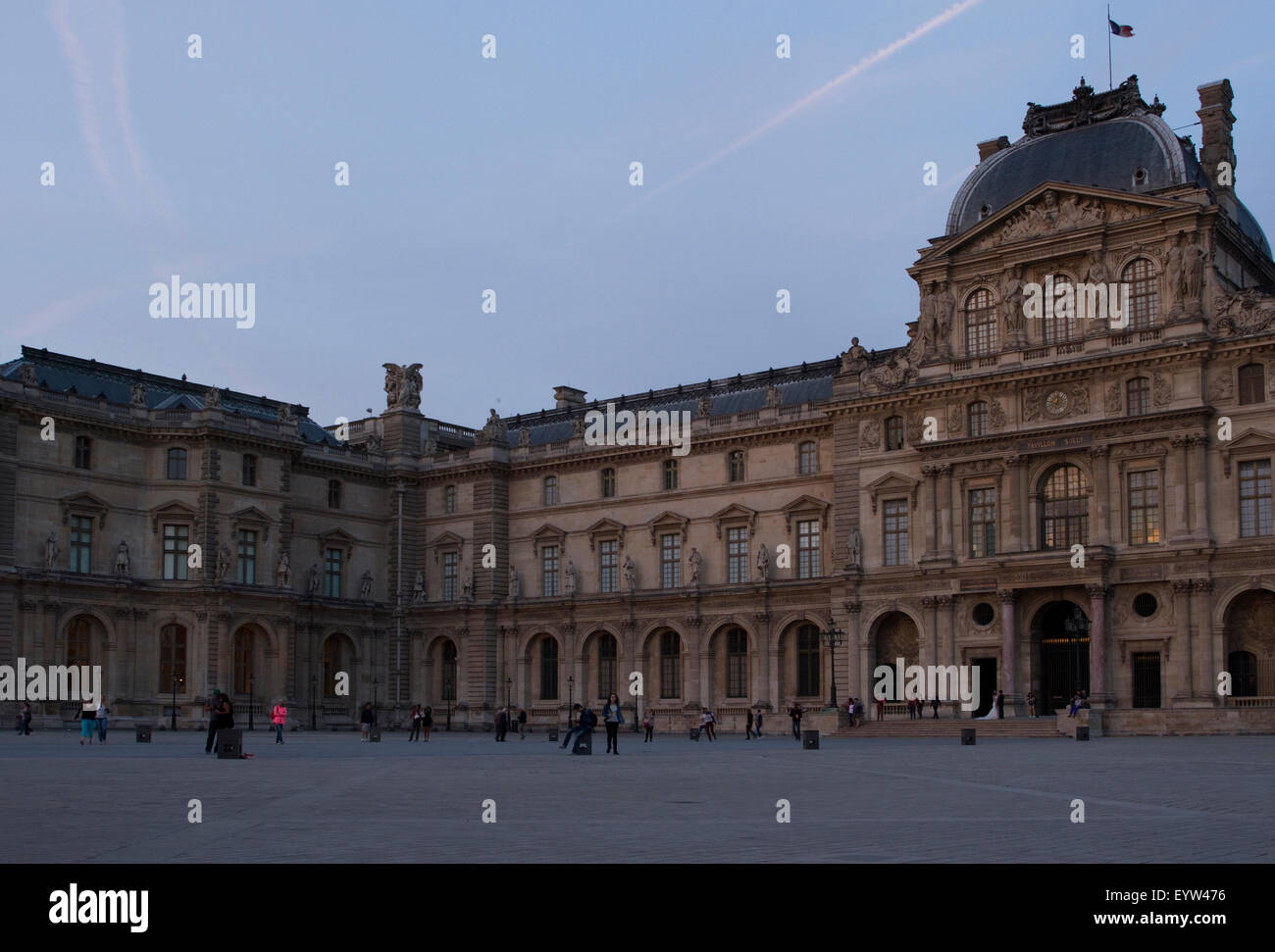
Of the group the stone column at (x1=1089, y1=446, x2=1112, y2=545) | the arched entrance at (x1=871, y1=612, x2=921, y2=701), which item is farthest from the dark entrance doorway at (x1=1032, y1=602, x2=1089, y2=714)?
the arched entrance at (x1=871, y1=612, x2=921, y2=701)

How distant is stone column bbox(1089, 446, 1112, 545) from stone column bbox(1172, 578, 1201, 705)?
350 cm

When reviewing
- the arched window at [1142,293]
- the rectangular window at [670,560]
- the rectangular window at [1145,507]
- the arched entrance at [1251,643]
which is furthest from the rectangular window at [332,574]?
the arched entrance at [1251,643]

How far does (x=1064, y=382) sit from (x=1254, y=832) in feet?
156

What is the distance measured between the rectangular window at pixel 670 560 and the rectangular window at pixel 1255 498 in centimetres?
2975

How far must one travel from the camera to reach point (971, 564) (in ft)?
212

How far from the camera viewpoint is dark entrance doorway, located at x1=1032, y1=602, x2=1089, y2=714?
62.9m

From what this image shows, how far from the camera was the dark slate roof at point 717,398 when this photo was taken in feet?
259

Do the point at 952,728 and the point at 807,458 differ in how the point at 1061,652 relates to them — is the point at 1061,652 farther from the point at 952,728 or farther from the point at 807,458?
the point at 807,458

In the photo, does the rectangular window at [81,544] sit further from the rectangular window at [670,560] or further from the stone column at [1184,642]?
the stone column at [1184,642]

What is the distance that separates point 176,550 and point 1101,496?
→ 44.6 metres

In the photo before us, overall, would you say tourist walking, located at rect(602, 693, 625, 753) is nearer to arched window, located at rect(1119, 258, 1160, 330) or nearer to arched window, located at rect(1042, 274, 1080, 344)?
arched window, located at rect(1042, 274, 1080, 344)

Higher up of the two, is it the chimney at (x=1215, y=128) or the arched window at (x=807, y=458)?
the chimney at (x=1215, y=128)
